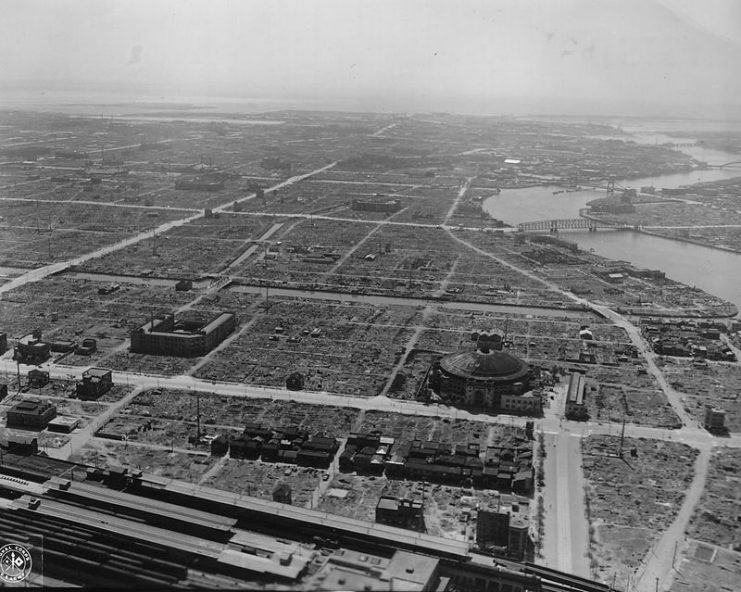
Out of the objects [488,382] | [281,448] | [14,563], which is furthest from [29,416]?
[488,382]

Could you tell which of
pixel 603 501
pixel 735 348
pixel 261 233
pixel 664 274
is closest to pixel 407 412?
pixel 603 501

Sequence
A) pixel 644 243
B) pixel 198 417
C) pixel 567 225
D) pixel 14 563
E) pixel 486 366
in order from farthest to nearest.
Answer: pixel 567 225, pixel 644 243, pixel 486 366, pixel 198 417, pixel 14 563

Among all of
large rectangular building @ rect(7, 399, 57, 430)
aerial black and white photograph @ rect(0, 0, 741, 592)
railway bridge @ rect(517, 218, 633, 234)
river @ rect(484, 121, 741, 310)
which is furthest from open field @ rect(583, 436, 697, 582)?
railway bridge @ rect(517, 218, 633, 234)

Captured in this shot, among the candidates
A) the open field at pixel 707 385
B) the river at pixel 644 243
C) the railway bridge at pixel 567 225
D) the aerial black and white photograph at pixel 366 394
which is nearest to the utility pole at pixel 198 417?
the aerial black and white photograph at pixel 366 394

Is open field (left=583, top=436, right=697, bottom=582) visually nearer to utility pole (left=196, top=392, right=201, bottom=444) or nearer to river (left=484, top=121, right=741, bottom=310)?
utility pole (left=196, top=392, right=201, bottom=444)

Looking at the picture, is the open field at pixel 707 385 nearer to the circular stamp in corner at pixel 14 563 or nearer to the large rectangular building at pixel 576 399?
the large rectangular building at pixel 576 399

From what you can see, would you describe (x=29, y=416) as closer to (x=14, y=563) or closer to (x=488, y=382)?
(x=14, y=563)
